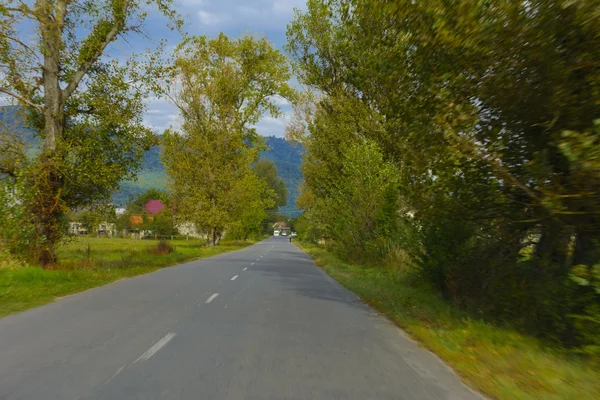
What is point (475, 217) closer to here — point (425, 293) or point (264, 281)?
point (425, 293)

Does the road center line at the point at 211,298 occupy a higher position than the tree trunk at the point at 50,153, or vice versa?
the tree trunk at the point at 50,153

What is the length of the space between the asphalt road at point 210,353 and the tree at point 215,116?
105 feet

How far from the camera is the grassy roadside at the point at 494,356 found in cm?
520

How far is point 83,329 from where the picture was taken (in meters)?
7.87

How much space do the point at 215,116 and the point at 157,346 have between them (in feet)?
123

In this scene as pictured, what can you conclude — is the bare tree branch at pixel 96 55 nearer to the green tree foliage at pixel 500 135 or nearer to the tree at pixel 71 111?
the tree at pixel 71 111

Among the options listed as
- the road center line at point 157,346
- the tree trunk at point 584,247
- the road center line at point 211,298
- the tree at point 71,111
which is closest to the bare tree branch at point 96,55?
the tree at point 71,111

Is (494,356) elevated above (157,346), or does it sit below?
above

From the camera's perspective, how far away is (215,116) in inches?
1681

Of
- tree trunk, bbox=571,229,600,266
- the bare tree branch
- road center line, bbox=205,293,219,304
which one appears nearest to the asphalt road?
road center line, bbox=205,293,219,304

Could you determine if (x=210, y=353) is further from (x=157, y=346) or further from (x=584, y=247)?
(x=584, y=247)

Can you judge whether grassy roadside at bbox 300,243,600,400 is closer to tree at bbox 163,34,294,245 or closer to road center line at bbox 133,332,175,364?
road center line at bbox 133,332,175,364

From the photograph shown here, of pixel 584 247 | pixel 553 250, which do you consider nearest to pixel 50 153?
pixel 553 250

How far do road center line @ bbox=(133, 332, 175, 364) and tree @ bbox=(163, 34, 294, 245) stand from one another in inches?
1396
